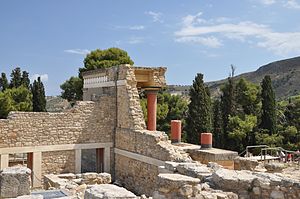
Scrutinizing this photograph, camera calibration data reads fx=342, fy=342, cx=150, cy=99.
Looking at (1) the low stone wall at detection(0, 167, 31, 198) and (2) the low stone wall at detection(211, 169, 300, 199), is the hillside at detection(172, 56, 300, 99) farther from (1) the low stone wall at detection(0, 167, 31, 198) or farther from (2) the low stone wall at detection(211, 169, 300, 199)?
(2) the low stone wall at detection(211, 169, 300, 199)

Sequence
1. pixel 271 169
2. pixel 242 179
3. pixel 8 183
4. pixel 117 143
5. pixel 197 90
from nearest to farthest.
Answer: pixel 242 179
pixel 8 183
pixel 271 169
pixel 117 143
pixel 197 90

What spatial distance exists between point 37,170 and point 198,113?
17602mm

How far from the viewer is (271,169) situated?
13742mm

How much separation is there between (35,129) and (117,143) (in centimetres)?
377

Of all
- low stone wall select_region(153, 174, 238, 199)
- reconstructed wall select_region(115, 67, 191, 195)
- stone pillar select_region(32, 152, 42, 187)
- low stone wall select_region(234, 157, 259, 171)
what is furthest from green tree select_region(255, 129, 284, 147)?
low stone wall select_region(153, 174, 238, 199)

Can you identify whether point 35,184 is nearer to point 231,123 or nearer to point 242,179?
point 242,179

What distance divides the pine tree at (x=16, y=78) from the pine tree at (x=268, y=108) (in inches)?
1119

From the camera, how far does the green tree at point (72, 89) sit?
33.1 m

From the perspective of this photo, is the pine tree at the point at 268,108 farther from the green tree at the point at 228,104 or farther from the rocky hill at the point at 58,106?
the rocky hill at the point at 58,106

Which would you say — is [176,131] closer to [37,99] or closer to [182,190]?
[182,190]

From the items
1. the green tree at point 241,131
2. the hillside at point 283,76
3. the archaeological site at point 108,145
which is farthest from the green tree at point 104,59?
the hillside at point 283,76

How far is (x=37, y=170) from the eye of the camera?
1493cm

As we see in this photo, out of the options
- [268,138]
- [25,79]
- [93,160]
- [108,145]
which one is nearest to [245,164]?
[108,145]

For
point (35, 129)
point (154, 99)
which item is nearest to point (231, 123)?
point (154, 99)
